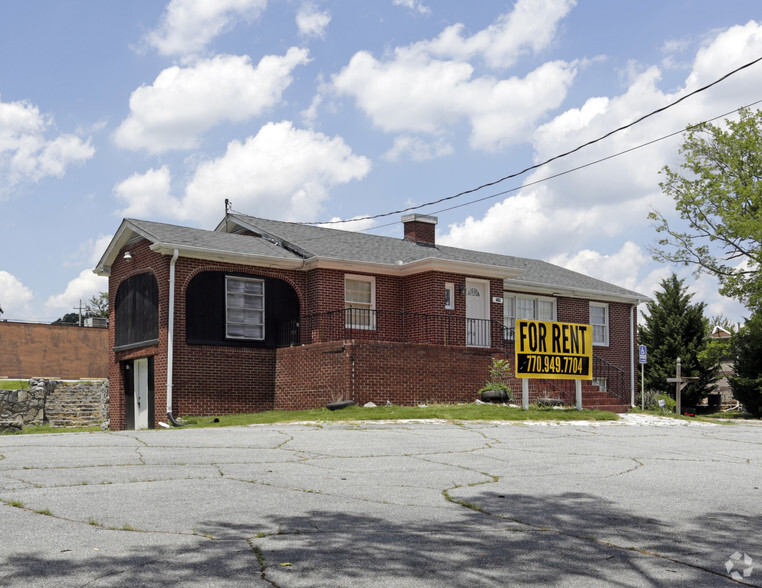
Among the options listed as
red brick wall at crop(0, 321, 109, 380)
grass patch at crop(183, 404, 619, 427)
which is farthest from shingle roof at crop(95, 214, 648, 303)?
red brick wall at crop(0, 321, 109, 380)

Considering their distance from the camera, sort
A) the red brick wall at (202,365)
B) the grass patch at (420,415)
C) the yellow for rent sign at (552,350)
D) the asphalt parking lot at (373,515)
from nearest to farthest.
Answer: the asphalt parking lot at (373,515)
the grass patch at (420,415)
the yellow for rent sign at (552,350)
the red brick wall at (202,365)

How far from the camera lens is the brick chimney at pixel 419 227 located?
30438 millimetres

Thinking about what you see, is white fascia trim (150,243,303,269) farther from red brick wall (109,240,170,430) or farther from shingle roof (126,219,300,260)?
red brick wall (109,240,170,430)

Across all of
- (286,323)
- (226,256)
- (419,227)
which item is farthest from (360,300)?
(419,227)

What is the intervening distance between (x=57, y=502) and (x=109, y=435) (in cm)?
709

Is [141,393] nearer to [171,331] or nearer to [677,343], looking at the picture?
[171,331]

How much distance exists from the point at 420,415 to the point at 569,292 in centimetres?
1421

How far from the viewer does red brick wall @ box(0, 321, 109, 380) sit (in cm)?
4094

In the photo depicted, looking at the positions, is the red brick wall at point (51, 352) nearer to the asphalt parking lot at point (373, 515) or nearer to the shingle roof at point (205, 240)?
the shingle roof at point (205, 240)

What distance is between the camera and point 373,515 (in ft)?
21.8

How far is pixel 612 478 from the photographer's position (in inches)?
356

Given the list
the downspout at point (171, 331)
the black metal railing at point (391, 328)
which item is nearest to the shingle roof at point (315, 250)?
the downspout at point (171, 331)

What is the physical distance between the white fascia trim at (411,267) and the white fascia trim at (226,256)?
63cm

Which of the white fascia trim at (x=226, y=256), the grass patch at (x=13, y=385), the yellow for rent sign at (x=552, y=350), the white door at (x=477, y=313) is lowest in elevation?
the grass patch at (x=13, y=385)
